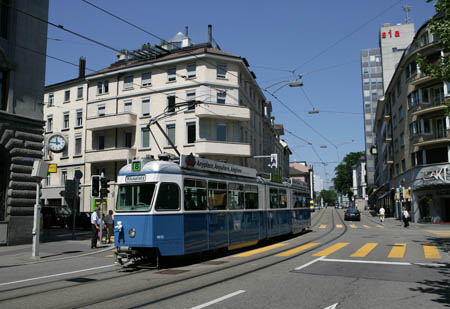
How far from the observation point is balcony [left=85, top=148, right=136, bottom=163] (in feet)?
118

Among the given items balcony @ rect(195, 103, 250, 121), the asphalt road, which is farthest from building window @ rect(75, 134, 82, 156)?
the asphalt road

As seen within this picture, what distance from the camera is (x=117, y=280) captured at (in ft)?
30.5

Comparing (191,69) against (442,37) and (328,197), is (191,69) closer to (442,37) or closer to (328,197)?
(442,37)

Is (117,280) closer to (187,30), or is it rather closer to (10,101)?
(10,101)

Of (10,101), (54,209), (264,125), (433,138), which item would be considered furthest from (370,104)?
(10,101)

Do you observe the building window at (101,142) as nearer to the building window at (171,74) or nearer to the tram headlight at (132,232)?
the building window at (171,74)

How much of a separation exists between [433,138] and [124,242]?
33359 millimetres

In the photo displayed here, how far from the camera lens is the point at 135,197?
11.3 m

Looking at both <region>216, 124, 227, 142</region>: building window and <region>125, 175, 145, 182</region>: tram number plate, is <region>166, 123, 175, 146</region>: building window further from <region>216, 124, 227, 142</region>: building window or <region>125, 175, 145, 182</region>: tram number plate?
<region>125, 175, 145, 182</region>: tram number plate

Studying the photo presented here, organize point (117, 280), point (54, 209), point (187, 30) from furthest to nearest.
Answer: point (187, 30), point (54, 209), point (117, 280)

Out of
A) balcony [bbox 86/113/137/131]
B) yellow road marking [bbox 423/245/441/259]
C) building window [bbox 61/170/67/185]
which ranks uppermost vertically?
balcony [bbox 86/113/137/131]

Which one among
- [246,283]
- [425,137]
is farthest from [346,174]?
[246,283]

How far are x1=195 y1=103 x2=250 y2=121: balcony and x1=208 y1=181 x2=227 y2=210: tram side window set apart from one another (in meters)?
20.0

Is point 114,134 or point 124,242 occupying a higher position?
point 114,134
